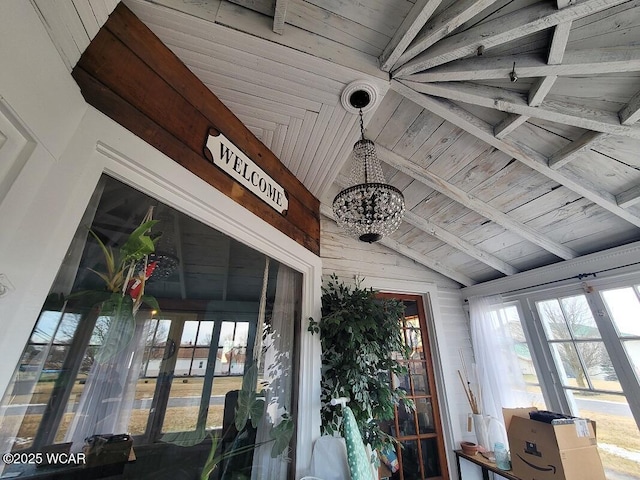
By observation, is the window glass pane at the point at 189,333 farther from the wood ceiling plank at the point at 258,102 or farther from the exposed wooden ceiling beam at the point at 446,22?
the exposed wooden ceiling beam at the point at 446,22

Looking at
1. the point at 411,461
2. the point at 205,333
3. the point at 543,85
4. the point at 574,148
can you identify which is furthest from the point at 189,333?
the point at 411,461

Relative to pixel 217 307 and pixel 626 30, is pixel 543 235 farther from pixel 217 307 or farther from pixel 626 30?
pixel 217 307

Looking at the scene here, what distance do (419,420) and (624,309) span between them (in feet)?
6.21

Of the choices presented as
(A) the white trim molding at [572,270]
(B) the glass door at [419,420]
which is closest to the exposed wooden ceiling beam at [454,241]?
(A) the white trim molding at [572,270]

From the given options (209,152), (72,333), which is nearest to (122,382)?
(72,333)

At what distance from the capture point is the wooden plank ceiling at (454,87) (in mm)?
1026

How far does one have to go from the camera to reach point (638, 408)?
5.82ft

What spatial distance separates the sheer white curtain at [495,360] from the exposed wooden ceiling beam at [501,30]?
2.44 meters

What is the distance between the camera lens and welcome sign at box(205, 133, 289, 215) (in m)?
1.28

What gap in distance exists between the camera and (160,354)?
3.25 feet

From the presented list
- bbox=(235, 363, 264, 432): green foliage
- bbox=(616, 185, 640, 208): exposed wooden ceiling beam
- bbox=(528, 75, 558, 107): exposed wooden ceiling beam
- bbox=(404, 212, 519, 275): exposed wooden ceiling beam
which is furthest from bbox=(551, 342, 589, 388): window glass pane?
bbox=(235, 363, 264, 432): green foliage

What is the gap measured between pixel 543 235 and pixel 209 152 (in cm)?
258

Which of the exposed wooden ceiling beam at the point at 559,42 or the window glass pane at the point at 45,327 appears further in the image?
the exposed wooden ceiling beam at the point at 559,42

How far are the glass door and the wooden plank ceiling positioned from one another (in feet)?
4.75
